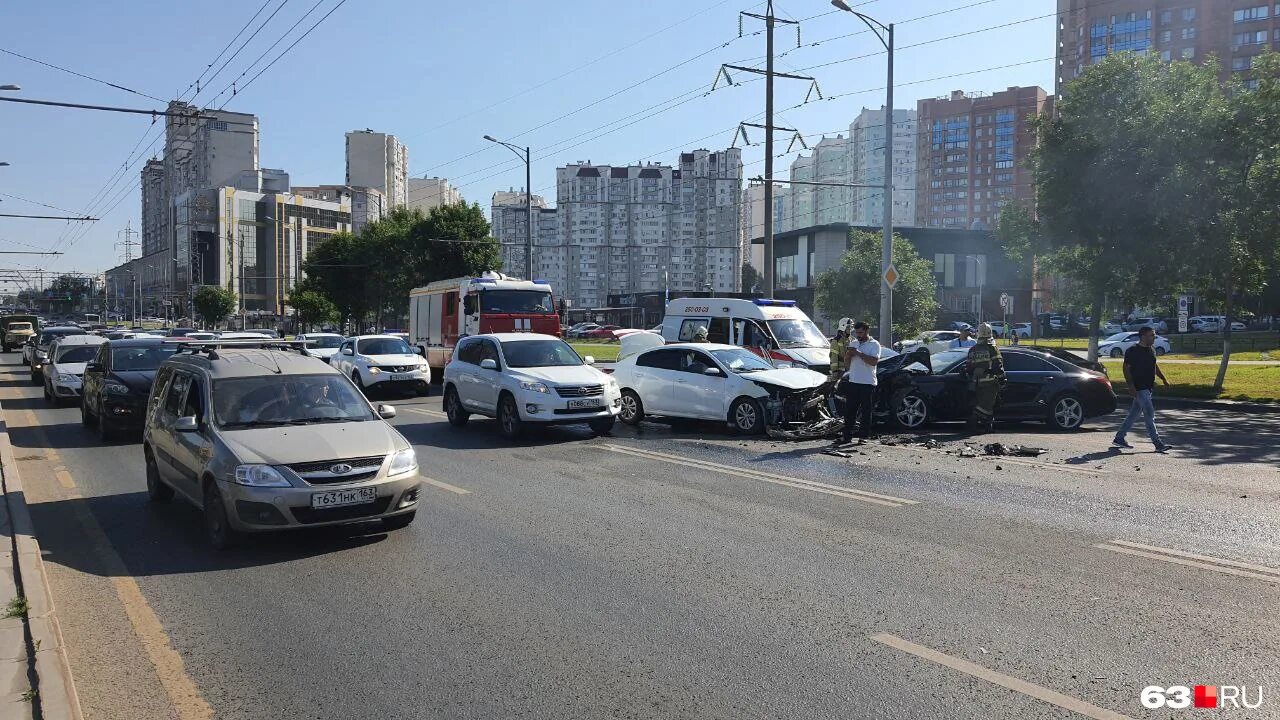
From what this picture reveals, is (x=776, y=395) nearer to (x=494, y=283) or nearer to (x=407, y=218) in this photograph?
(x=494, y=283)

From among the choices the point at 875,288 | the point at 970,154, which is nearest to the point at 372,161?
the point at 970,154

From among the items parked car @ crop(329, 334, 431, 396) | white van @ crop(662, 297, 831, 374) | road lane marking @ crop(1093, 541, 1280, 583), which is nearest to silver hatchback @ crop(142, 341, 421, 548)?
road lane marking @ crop(1093, 541, 1280, 583)

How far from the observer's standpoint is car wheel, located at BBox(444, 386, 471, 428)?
16938mm

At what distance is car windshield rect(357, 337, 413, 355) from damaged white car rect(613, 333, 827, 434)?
10316 millimetres

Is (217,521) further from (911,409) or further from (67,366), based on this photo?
(67,366)

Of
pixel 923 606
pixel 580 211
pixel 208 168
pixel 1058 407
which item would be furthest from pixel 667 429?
pixel 208 168

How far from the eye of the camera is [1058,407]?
52.5ft

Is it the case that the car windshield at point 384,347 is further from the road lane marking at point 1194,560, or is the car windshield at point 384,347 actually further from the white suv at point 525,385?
the road lane marking at point 1194,560

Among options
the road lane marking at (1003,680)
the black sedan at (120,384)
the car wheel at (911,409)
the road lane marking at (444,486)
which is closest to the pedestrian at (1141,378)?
the car wheel at (911,409)

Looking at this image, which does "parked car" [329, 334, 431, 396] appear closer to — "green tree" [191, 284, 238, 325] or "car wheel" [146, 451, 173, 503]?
"car wheel" [146, 451, 173, 503]

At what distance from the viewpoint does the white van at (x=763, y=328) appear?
20250 mm

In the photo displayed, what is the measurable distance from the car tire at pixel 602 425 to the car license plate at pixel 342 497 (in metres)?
7.64

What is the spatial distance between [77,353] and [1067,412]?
21508 mm

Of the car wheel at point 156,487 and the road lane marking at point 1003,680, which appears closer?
the road lane marking at point 1003,680
